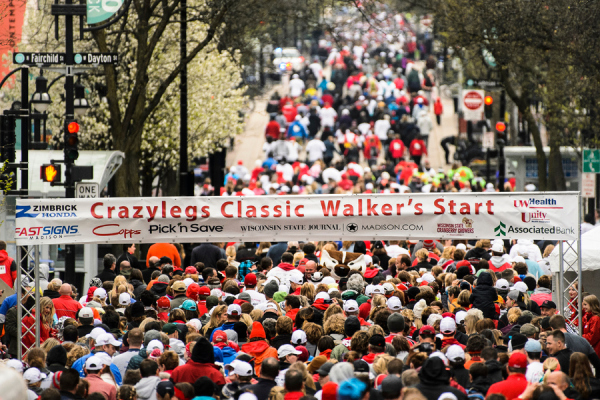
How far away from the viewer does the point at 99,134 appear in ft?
95.7

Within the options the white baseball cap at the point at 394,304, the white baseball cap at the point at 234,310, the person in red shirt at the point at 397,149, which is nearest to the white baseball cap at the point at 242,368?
the white baseball cap at the point at 234,310

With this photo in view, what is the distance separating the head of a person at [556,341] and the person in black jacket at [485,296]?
2.99 metres

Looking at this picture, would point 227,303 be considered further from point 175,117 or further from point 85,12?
Result: point 175,117

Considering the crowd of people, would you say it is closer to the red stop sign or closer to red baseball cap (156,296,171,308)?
red baseball cap (156,296,171,308)

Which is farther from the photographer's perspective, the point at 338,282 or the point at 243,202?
the point at 338,282

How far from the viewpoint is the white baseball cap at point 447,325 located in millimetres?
11211

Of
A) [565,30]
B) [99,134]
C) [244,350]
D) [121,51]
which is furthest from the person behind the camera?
[99,134]

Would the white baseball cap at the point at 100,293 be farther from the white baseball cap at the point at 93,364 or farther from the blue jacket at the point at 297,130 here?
the blue jacket at the point at 297,130

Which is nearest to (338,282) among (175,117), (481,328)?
(481,328)

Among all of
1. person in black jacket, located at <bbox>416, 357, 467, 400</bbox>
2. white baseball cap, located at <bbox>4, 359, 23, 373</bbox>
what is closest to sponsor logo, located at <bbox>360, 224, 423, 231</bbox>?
person in black jacket, located at <bbox>416, 357, 467, 400</bbox>

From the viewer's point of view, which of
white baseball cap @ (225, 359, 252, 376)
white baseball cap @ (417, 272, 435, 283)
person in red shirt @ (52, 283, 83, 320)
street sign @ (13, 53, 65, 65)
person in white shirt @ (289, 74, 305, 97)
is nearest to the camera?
white baseball cap @ (225, 359, 252, 376)

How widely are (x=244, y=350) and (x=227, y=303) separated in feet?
6.98

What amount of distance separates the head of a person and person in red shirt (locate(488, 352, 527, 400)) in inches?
34.9

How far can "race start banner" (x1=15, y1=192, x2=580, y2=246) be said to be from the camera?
43.0 feet
